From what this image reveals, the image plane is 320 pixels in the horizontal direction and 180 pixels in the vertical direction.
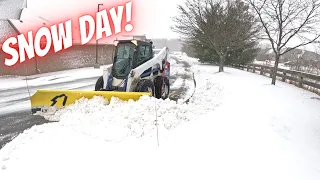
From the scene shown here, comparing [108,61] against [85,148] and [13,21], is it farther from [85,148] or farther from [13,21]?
[85,148]

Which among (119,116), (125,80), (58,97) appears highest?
(125,80)

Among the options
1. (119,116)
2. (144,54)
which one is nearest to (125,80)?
(144,54)

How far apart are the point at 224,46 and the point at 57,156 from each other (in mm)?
20004

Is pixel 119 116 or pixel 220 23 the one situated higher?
pixel 220 23

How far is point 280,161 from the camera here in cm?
457

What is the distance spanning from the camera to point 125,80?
26.8 feet

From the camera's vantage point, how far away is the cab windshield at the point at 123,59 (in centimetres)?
858

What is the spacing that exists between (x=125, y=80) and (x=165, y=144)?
3498 mm

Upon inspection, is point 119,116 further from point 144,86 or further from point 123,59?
point 123,59

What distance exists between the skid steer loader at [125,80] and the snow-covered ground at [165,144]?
32 centimetres

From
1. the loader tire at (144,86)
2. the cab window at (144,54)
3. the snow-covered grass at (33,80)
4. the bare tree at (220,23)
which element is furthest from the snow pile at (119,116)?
the bare tree at (220,23)

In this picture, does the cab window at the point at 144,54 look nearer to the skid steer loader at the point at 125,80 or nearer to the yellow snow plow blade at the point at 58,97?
the skid steer loader at the point at 125,80

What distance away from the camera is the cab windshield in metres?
8.58

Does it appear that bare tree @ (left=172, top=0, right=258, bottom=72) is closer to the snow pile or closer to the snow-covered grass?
the snow-covered grass
